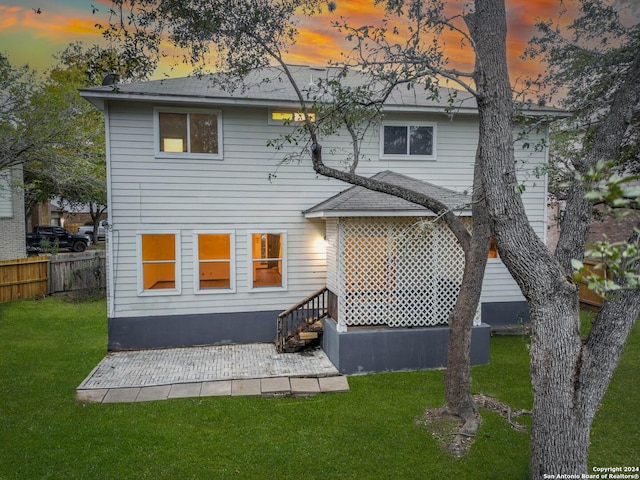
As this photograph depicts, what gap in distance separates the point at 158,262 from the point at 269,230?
267 cm

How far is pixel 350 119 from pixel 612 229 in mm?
15040

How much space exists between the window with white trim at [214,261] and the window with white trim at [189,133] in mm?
1939

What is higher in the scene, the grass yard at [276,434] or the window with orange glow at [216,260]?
the window with orange glow at [216,260]

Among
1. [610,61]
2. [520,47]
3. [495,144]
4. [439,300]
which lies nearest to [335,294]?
[439,300]

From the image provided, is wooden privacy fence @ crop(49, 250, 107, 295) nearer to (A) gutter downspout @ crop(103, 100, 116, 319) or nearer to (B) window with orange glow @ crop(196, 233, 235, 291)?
(A) gutter downspout @ crop(103, 100, 116, 319)

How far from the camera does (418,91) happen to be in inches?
432

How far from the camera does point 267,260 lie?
9.62m

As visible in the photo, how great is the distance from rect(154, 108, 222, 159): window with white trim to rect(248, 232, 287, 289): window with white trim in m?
2.26

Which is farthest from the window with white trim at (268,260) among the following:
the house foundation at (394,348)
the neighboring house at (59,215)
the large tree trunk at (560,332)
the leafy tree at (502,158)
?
the neighboring house at (59,215)

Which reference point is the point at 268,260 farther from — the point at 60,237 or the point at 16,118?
the point at 60,237

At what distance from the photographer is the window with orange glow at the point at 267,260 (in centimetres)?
964

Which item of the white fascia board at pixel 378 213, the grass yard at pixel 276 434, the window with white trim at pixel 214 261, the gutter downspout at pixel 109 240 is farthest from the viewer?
the window with white trim at pixel 214 261

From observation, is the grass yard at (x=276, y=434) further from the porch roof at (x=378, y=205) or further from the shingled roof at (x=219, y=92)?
the shingled roof at (x=219, y=92)

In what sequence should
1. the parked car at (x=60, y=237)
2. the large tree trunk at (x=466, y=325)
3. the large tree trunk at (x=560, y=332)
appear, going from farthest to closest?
the parked car at (x=60, y=237), the large tree trunk at (x=466, y=325), the large tree trunk at (x=560, y=332)
